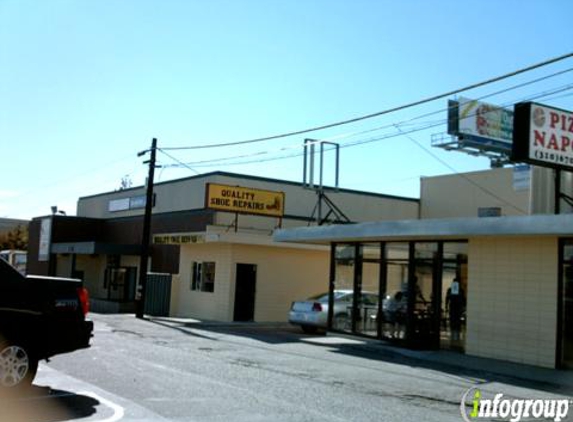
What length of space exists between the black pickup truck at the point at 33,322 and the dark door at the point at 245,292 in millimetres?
17627

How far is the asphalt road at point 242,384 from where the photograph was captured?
8812mm

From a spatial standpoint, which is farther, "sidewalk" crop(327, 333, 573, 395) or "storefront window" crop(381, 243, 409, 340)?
"storefront window" crop(381, 243, 409, 340)

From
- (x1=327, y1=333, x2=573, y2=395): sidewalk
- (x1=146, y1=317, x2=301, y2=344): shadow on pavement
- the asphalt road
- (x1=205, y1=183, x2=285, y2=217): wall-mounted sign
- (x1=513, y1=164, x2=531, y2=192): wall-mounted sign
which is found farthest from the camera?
(x1=513, y1=164, x2=531, y2=192): wall-mounted sign

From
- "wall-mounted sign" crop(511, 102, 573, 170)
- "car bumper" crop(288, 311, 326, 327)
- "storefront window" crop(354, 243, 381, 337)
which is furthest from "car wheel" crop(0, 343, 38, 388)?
"car bumper" crop(288, 311, 326, 327)

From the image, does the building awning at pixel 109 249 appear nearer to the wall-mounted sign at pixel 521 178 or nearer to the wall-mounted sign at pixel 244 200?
the wall-mounted sign at pixel 244 200

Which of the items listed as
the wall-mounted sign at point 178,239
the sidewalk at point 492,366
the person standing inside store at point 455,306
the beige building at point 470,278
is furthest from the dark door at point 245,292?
the person standing inside store at point 455,306

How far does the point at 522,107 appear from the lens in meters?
16.2

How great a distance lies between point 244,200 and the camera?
2850 cm

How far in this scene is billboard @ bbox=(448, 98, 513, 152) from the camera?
164ft

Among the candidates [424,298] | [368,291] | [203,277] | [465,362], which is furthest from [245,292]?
[465,362]

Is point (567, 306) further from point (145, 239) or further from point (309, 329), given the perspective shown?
point (145, 239)

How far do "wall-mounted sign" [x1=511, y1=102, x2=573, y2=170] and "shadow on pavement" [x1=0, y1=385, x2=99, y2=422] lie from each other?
36.0ft

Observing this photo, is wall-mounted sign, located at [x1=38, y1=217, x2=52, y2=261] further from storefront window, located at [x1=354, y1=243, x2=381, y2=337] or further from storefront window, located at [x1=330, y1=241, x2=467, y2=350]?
storefront window, located at [x1=354, y1=243, x2=381, y2=337]

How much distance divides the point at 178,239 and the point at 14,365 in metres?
20.2
